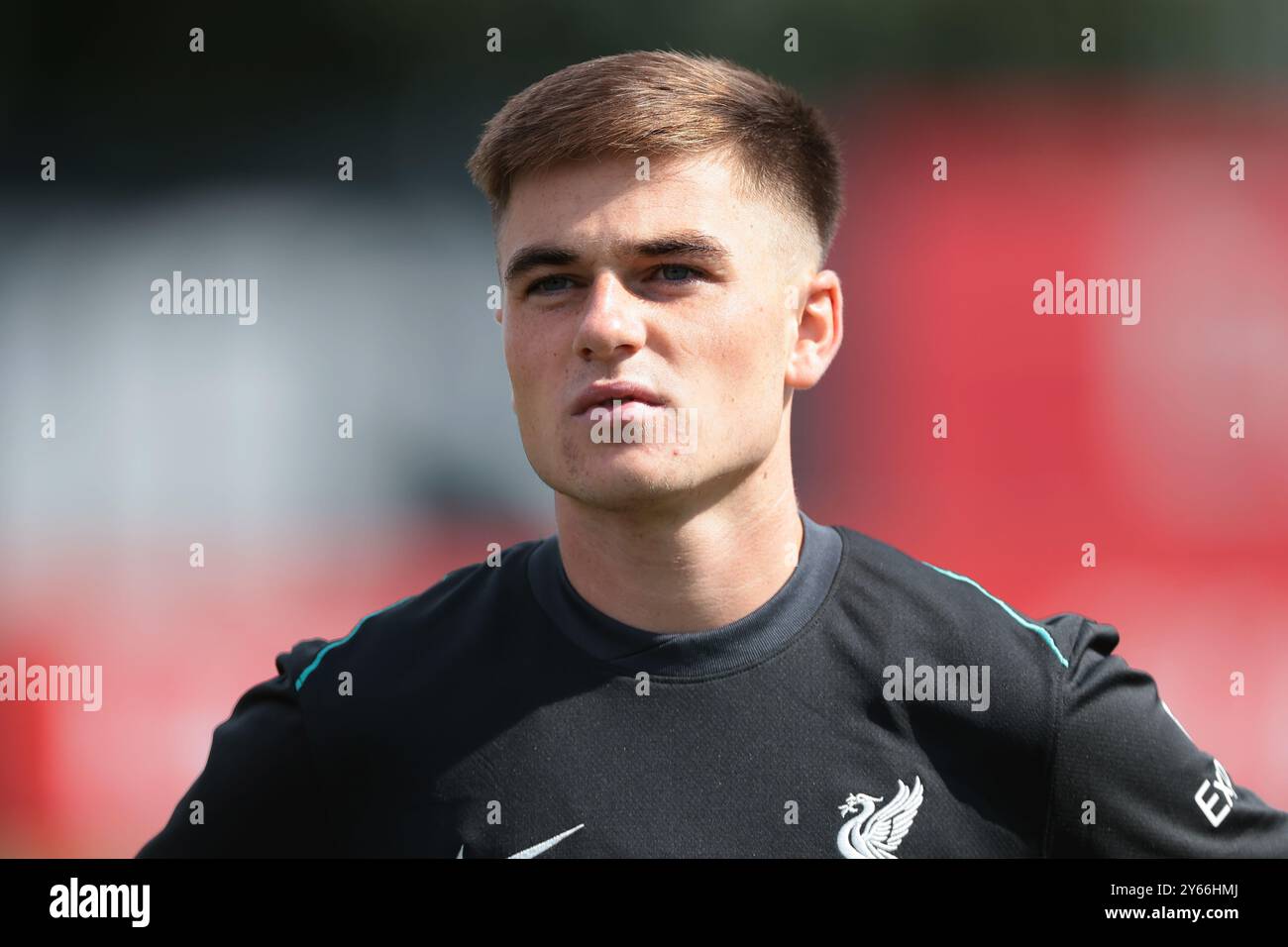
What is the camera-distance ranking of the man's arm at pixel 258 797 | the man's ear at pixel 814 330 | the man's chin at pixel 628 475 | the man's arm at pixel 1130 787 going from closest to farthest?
1. the man's chin at pixel 628 475
2. the man's arm at pixel 1130 787
3. the man's arm at pixel 258 797
4. the man's ear at pixel 814 330

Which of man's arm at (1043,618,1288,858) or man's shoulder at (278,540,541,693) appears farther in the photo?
man's shoulder at (278,540,541,693)

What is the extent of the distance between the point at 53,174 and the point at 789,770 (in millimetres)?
5780

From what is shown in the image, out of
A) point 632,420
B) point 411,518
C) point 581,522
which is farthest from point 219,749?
point 411,518

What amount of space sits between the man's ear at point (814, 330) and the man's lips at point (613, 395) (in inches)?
17.1

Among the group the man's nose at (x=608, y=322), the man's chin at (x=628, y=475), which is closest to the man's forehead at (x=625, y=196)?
the man's nose at (x=608, y=322)

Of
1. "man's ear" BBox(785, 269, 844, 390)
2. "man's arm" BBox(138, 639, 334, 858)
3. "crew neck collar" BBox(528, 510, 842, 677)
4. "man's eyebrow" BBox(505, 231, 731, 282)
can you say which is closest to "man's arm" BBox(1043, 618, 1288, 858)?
"crew neck collar" BBox(528, 510, 842, 677)

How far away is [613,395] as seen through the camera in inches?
97.4

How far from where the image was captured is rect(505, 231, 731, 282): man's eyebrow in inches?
98.2

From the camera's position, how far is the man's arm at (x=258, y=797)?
2.66m

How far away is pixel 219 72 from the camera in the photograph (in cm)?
644

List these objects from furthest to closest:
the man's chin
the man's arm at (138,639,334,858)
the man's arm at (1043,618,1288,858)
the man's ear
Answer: the man's ear, the man's arm at (138,639,334,858), the man's arm at (1043,618,1288,858), the man's chin

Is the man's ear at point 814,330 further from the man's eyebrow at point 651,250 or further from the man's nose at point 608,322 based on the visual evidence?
the man's nose at point 608,322

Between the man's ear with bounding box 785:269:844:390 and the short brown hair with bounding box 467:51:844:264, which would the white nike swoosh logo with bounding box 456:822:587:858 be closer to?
the man's ear with bounding box 785:269:844:390

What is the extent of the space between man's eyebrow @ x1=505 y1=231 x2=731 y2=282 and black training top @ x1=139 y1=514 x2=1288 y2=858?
71 cm
